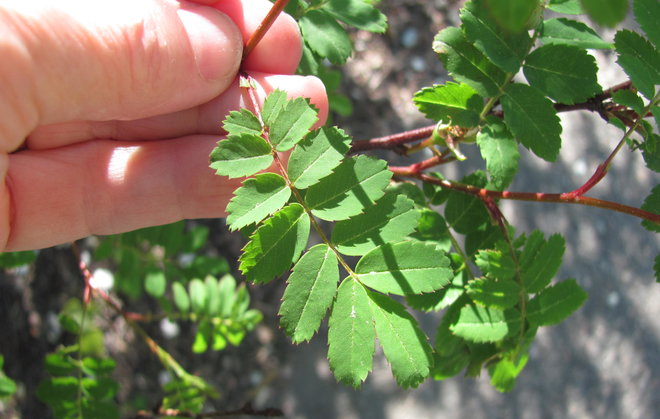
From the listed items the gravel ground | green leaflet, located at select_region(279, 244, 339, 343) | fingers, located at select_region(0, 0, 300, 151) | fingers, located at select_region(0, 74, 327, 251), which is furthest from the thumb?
the gravel ground

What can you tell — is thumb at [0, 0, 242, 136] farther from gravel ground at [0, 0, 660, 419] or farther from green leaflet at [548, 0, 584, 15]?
gravel ground at [0, 0, 660, 419]

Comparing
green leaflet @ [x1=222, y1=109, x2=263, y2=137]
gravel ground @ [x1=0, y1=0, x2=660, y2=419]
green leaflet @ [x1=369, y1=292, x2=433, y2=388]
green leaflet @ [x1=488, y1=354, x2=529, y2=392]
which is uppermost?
green leaflet @ [x1=222, y1=109, x2=263, y2=137]

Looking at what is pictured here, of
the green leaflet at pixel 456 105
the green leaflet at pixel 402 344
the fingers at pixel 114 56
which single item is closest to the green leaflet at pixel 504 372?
the green leaflet at pixel 402 344

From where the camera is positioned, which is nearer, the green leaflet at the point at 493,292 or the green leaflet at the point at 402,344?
the green leaflet at the point at 402,344

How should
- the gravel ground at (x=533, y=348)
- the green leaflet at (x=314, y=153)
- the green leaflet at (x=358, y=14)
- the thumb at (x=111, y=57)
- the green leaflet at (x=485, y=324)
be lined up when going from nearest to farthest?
the thumb at (x=111, y=57), the green leaflet at (x=314, y=153), the green leaflet at (x=485, y=324), the green leaflet at (x=358, y=14), the gravel ground at (x=533, y=348)

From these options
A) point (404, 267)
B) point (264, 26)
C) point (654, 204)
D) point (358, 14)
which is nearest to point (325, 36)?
point (358, 14)

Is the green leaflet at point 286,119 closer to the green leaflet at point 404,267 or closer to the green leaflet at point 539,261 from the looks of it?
the green leaflet at point 404,267

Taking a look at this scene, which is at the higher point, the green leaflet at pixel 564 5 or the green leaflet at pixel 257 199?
the green leaflet at pixel 564 5
